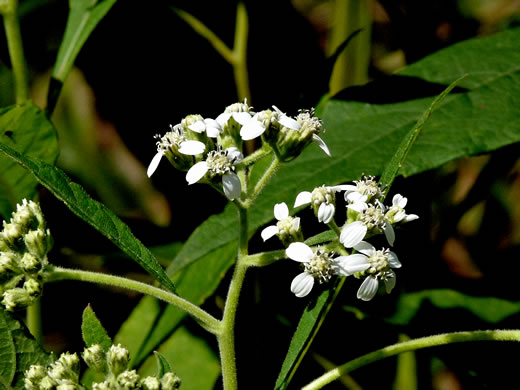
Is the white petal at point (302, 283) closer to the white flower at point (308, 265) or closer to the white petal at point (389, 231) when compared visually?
the white flower at point (308, 265)

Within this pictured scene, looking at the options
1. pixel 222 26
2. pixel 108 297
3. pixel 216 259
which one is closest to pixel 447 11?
pixel 222 26

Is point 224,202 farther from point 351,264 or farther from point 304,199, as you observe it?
point 351,264

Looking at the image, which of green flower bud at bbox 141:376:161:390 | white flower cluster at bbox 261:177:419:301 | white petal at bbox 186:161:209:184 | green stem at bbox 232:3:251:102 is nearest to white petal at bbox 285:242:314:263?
white flower cluster at bbox 261:177:419:301

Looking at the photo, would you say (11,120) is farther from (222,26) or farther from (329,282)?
(222,26)

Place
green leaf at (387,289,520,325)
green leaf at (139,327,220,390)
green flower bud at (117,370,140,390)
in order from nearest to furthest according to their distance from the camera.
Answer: green flower bud at (117,370,140,390)
green leaf at (387,289,520,325)
green leaf at (139,327,220,390)

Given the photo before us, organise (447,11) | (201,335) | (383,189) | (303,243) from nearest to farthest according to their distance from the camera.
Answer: (303,243), (383,189), (201,335), (447,11)

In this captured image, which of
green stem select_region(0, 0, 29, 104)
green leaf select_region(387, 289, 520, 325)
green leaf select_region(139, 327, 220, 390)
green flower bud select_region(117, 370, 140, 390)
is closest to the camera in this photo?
green flower bud select_region(117, 370, 140, 390)

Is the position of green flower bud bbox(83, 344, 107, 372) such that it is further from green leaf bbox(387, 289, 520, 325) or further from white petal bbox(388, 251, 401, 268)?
green leaf bbox(387, 289, 520, 325)
